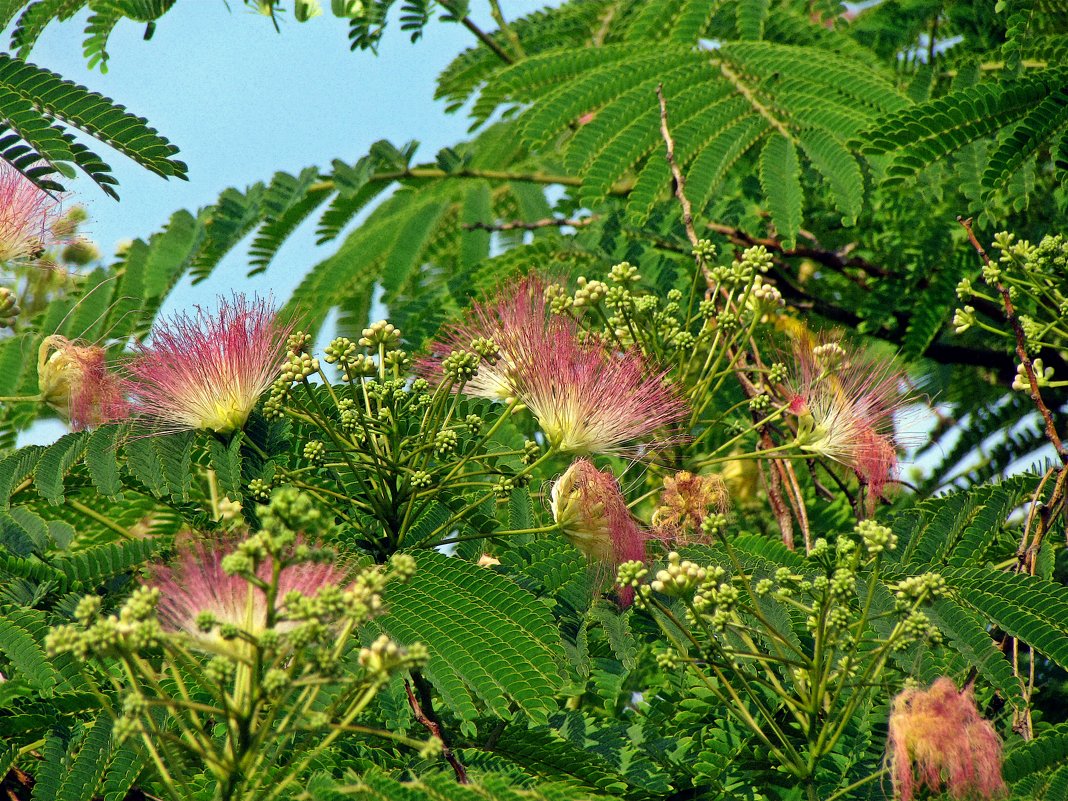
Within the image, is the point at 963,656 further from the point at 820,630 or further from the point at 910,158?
the point at 910,158

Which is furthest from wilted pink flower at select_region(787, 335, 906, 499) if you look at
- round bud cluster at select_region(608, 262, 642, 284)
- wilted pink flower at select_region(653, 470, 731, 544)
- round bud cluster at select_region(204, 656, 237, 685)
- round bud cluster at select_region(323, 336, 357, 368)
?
round bud cluster at select_region(204, 656, 237, 685)

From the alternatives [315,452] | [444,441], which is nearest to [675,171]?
[444,441]

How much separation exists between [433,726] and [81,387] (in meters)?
1.47

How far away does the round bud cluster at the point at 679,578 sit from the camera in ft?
A: 9.22

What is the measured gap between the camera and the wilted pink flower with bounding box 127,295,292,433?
3.38 m

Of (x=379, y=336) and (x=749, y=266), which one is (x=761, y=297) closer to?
(x=749, y=266)

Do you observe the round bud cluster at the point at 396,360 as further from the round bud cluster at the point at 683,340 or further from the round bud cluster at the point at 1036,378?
the round bud cluster at the point at 1036,378

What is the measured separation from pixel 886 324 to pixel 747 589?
2.90 meters

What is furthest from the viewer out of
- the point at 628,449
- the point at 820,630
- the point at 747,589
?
the point at 628,449

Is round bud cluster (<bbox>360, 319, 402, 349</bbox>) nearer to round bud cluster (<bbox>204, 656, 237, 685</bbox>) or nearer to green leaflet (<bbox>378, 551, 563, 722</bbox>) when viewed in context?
green leaflet (<bbox>378, 551, 563, 722</bbox>)

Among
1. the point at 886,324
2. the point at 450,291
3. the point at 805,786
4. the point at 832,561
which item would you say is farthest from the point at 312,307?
the point at 805,786

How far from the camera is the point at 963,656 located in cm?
313

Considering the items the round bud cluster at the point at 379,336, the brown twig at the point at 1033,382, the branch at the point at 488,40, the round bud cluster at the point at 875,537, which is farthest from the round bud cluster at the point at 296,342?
the branch at the point at 488,40

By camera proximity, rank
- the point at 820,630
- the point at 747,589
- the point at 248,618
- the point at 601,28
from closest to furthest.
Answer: the point at 248,618 → the point at 820,630 → the point at 747,589 → the point at 601,28
